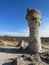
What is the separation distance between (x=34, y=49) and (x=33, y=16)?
3.73 meters

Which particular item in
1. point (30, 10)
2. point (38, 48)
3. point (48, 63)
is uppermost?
point (30, 10)

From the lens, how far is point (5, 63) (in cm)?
1359

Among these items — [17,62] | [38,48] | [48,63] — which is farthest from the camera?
[38,48]

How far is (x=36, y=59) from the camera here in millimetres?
14430

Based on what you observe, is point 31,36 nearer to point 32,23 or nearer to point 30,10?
point 32,23

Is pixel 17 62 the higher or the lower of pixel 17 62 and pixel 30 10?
the lower

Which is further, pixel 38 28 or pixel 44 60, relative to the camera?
pixel 38 28

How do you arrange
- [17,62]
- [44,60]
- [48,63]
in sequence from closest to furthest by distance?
[17,62], [48,63], [44,60]

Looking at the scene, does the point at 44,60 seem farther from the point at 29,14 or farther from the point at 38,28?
the point at 29,14

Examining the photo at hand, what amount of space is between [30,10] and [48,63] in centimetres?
745

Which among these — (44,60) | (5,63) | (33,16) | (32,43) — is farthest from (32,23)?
(5,63)

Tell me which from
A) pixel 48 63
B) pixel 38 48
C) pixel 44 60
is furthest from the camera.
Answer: pixel 38 48

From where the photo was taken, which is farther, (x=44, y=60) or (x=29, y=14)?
(x=29, y=14)

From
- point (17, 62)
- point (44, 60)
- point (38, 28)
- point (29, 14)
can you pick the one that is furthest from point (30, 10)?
point (17, 62)
